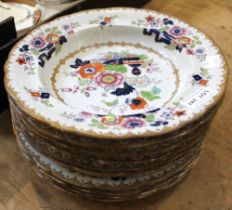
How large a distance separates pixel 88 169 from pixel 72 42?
0.30 metres

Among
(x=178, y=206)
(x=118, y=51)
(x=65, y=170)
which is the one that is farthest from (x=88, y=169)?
(x=118, y=51)

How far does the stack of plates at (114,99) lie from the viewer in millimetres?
488

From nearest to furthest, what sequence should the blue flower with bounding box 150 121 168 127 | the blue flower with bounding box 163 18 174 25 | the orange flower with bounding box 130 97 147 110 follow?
the blue flower with bounding box 150 121 168 127, the orange flower with bounding box 130 97 147 110, the blue flower with bounding box 163 18 174 25

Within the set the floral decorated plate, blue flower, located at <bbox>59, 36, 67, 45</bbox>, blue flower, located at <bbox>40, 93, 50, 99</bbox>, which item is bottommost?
the floral decorated plate

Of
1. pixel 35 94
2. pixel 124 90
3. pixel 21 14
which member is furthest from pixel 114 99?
pixel 21 14

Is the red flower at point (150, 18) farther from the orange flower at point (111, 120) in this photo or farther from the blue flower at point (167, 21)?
the orange flower at point (111, 120)

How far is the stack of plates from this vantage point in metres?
0.49

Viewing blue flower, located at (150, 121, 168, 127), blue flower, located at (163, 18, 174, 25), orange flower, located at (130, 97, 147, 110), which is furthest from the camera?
blue flower, located at (163, 18, 174, 25)

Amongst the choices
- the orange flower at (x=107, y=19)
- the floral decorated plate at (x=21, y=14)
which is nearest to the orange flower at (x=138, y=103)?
the orange flower at (x=107, y=19)

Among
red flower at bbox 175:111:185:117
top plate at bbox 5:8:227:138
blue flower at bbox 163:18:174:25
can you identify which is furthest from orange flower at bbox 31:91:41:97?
blue flower at bbox 163:18:174:25

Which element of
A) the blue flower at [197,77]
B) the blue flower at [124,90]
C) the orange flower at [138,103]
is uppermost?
the blue flower at [197,77]

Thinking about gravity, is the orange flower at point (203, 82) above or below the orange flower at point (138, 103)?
above

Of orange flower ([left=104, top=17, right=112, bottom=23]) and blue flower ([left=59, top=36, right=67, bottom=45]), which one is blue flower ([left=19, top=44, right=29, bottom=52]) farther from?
orange flower ([left=104, top=17, right=112, bottom=23])

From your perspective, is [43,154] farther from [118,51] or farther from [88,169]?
[118,51]
